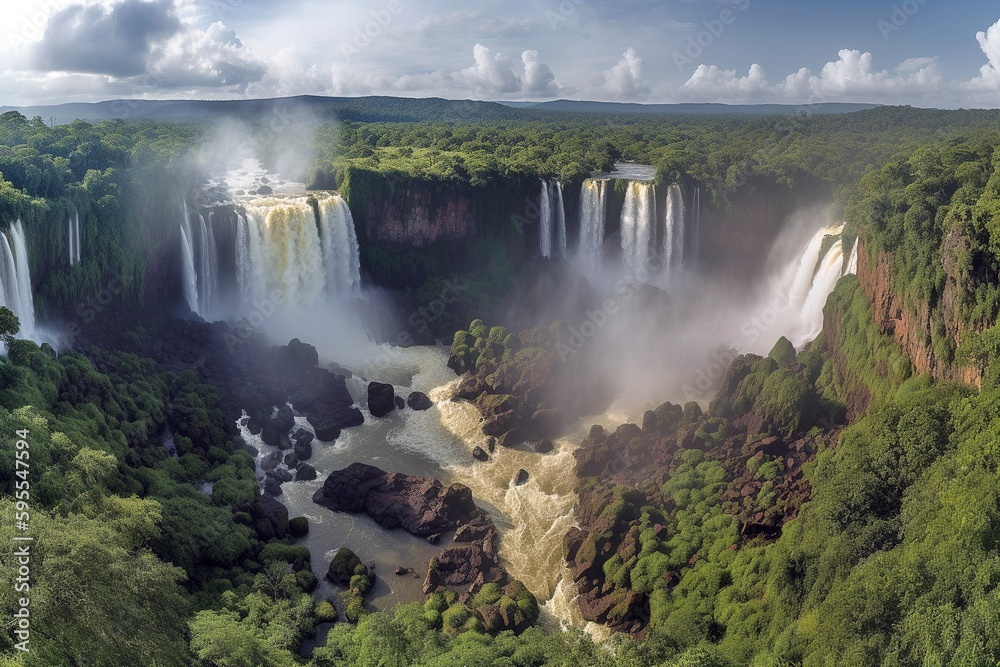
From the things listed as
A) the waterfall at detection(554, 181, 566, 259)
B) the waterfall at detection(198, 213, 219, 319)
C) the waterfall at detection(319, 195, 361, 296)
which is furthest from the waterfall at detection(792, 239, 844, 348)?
the waterfall at detection(198, 213, 219, 319)

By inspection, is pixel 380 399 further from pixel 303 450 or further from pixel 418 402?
pixel 303 450

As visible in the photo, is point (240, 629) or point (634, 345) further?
point (634, 345)

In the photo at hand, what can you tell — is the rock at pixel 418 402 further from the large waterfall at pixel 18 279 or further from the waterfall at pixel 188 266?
the large waterfall at pixel 18 279

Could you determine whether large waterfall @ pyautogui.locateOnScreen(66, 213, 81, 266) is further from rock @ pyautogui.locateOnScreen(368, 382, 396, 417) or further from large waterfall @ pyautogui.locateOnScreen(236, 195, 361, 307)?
rock @ pyautogui.locateOnScreen(368, 382, 396, 417)

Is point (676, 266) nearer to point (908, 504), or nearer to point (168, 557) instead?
point (908, 504)

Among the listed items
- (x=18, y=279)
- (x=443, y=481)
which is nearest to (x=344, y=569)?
(x=443, y=481)

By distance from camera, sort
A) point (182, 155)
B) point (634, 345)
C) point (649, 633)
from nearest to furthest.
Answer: point (649, 633)
point (634, 345)
point (182, 155)

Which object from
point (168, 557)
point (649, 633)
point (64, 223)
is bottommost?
point (649, 633)

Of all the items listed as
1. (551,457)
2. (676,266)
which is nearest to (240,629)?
(551,457)
